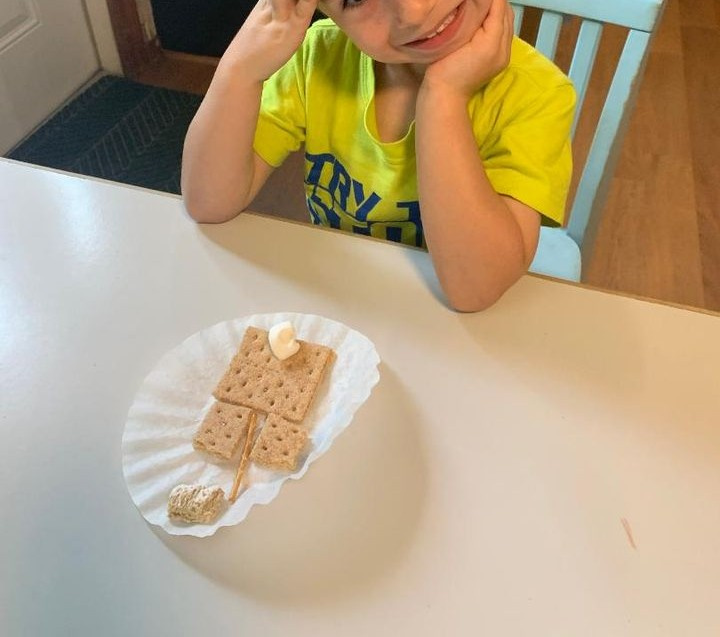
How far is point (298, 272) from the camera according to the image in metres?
0.75

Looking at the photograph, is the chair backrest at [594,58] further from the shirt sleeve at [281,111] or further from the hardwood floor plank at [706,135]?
the hardwood floor plank at [706,135]

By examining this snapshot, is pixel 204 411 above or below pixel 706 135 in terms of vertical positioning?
above

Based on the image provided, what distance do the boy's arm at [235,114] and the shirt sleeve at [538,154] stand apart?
24 centimetres

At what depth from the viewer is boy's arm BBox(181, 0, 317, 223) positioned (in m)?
0.74

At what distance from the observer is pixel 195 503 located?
550 mm

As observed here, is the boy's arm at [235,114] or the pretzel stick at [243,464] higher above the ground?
the boy's arm at [235,114]

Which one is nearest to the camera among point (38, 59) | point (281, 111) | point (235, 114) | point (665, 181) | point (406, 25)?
point (406, 25)

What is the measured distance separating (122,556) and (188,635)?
3.2 inches

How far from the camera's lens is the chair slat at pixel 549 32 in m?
0.99

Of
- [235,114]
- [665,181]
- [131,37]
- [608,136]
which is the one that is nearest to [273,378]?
[235,114]

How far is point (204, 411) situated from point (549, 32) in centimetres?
73

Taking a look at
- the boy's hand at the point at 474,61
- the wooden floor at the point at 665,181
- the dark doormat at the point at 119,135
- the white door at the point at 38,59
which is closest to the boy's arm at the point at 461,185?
the boy's hand at the point at 474,61

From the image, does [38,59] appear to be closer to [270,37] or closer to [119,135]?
[119,135]

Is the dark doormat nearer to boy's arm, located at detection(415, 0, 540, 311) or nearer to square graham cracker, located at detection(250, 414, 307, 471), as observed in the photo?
boy's arm, located at detection(415, 0, 540, 311)
